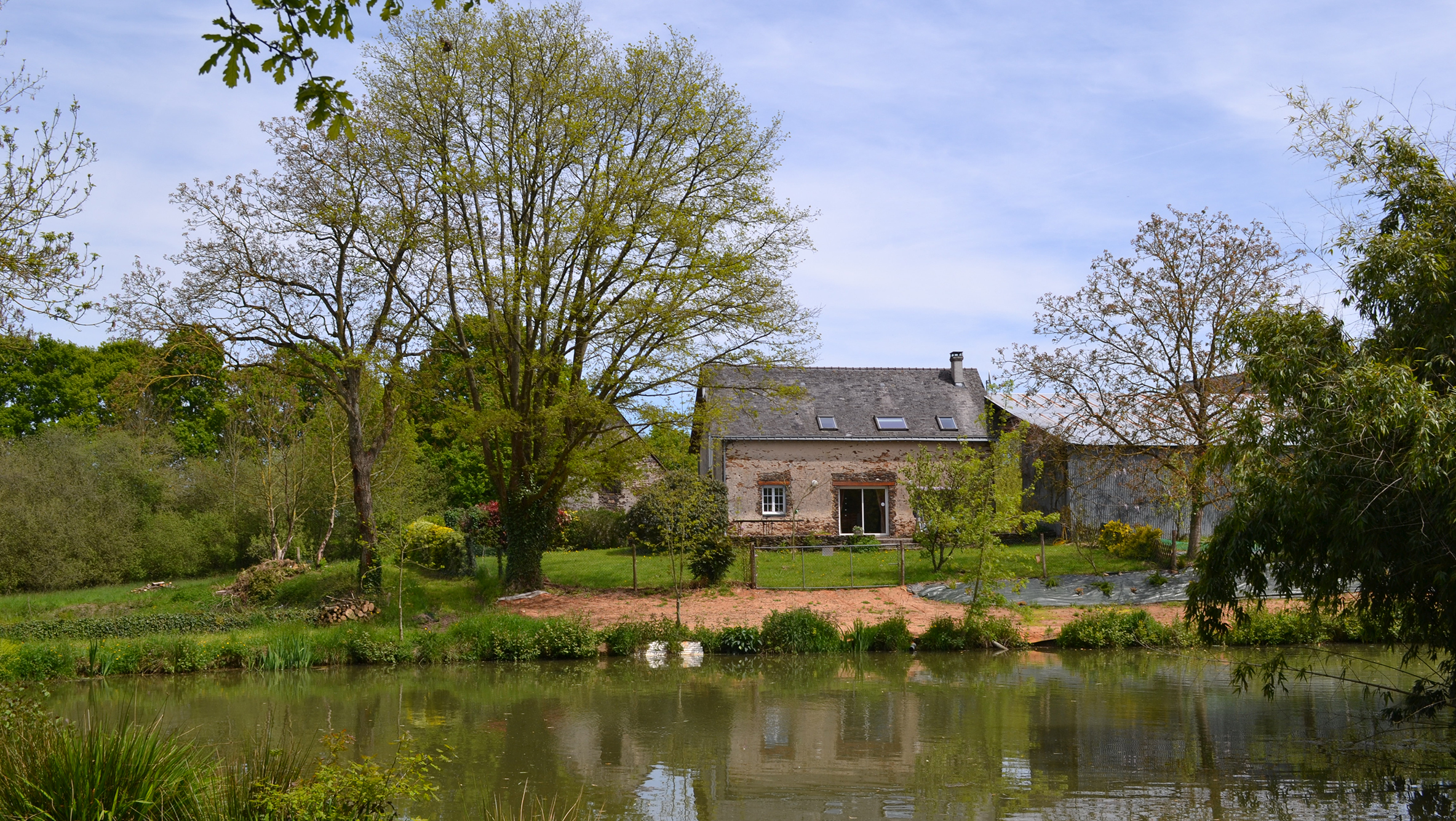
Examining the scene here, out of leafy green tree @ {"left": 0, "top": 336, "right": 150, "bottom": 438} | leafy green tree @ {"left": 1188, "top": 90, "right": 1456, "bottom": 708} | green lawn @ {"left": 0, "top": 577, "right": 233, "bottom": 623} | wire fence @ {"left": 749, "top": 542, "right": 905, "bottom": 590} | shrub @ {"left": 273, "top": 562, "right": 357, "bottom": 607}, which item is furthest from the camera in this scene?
leafy green tree @ {"left": 0, "top": 336, "right": 150, "bottom": 438}

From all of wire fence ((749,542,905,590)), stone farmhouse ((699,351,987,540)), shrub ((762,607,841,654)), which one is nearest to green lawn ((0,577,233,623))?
shrub ((762,607,841,654))

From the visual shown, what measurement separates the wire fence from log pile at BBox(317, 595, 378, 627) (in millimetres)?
8127

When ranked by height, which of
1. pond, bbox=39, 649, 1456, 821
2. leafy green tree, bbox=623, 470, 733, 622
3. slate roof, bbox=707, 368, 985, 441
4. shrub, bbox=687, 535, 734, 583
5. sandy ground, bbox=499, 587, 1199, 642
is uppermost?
slate roof, bbox=707, 368, 985, 441

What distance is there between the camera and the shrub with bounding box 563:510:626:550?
98.4 feet

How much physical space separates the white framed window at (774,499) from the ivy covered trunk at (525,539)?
8445mm

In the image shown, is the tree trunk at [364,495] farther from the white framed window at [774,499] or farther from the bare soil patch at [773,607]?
the white framed window at [774,499]

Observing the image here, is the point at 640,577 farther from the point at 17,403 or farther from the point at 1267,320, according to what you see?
the point at 17,403

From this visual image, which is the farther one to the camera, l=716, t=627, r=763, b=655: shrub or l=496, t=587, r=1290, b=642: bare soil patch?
l=496, t=587, r=1290, b=642: bare soil patch

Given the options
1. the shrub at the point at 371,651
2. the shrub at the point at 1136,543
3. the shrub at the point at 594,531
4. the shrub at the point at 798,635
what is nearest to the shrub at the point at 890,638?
the shrub at the point at 798,635

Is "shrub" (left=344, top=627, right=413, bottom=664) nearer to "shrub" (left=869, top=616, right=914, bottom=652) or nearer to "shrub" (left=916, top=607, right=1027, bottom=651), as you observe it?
"shrub" (left=869, top=616, right=914, bottom=652)

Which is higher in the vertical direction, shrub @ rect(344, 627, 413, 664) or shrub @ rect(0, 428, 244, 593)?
shrub @ rect(0, 428, 244, 593)

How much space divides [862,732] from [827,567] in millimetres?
12793

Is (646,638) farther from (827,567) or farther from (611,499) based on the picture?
(611,499)

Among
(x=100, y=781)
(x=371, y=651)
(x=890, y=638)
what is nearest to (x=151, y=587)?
(x=371, y=651)
